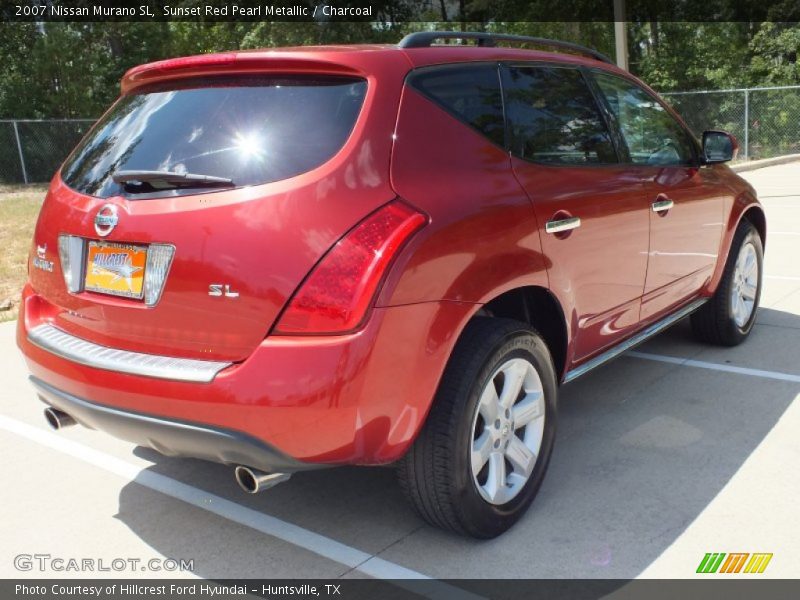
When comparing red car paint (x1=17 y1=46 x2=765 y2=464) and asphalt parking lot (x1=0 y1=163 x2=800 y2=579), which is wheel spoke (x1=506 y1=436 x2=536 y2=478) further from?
red car paint (x1=17 y1=46 x2=765 y2=464)

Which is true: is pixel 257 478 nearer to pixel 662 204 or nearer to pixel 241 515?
pixel 241 515

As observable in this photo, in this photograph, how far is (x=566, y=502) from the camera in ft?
10.6

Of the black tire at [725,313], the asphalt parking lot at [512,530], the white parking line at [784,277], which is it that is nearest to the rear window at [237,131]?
the asphalt parking lot at [512,530]

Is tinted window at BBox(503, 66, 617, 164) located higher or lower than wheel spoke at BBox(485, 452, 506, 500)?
higher

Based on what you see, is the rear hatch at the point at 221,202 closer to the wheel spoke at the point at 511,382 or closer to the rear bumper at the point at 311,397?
the rear bumper at the point at 311,397

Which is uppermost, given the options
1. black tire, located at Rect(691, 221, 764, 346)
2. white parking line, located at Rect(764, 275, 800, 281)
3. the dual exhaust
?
the dual exhaust

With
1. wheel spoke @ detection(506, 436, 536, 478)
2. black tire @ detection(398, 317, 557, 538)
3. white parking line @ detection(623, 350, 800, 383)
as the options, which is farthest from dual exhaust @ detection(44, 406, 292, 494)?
white parking line @ detection(623, 350, 800, 383)

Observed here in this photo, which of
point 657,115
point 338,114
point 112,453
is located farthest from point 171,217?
point 657,115

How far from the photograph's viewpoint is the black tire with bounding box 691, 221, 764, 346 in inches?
196

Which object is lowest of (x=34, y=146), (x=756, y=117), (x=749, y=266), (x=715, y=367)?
(x=756, y=117)

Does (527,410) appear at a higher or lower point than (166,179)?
lower

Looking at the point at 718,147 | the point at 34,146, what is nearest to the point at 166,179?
the point at 718,147

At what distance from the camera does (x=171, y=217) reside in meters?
2.62

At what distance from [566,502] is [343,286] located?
144 centimetres
